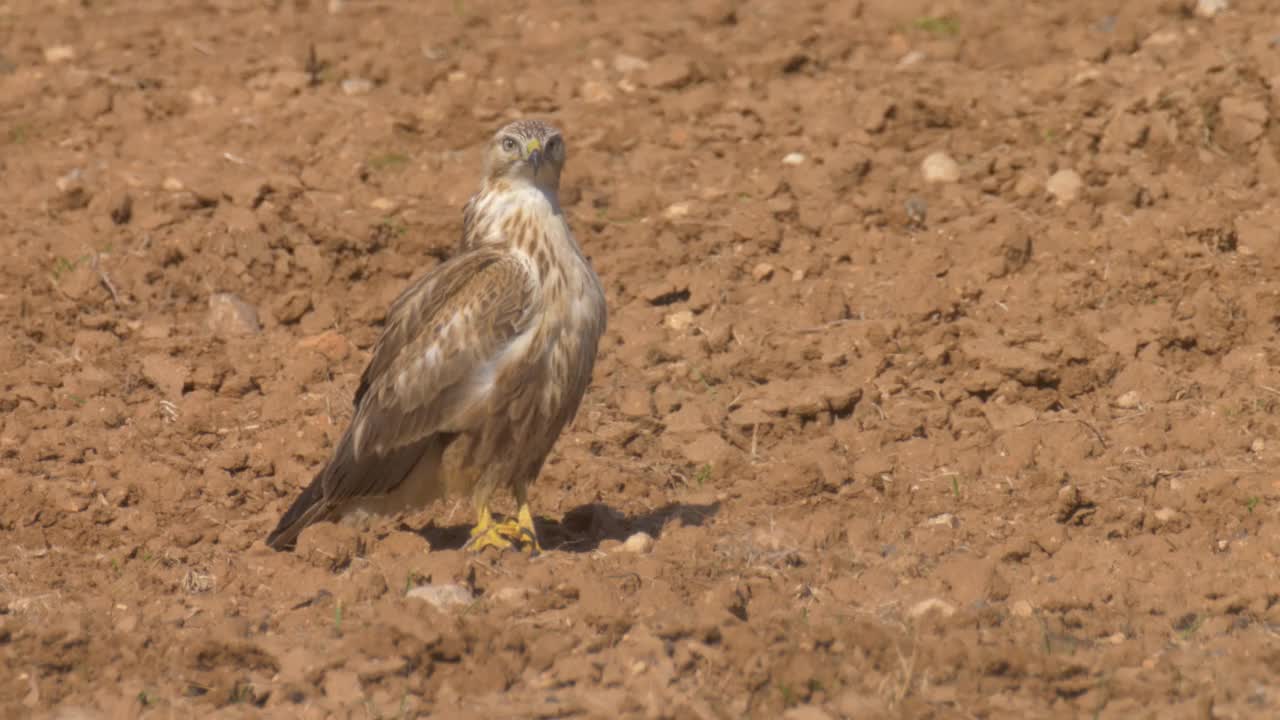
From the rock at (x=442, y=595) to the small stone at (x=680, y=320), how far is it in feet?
11.0

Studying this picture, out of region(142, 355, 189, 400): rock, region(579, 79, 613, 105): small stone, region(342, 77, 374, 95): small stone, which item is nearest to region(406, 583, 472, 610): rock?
region(142, 355, 189, 400): rock

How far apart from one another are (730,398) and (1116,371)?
1.82 m

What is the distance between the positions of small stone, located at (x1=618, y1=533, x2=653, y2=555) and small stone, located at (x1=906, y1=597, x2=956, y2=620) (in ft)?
3.93

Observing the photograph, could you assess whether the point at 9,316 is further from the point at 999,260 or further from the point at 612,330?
the point at 999,260

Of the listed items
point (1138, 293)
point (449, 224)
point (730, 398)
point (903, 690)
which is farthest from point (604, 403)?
point (903, 690)

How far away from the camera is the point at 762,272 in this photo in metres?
10.5

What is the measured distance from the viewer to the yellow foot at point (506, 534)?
777cm

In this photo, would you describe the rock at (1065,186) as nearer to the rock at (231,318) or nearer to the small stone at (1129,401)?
the small stone at (1129,401)

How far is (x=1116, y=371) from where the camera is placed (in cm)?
921

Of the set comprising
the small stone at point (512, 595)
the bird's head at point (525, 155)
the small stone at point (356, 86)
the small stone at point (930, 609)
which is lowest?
the small stone at point (930, 609)

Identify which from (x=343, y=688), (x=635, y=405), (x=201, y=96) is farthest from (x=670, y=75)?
(x=343, y=688)

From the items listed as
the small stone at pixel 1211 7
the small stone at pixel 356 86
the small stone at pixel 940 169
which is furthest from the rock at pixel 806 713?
the small stone at pixel 1211 7

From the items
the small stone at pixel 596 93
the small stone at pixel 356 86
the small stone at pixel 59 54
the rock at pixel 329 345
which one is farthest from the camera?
the small stone at pixel 59 54

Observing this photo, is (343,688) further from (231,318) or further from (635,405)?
(231,318)
